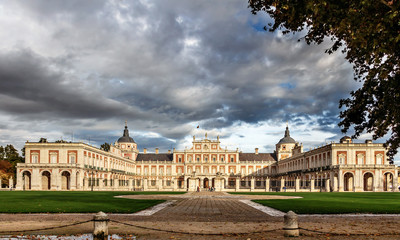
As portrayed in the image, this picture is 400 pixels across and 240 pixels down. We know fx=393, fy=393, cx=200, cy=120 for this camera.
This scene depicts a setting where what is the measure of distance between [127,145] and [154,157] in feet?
24.1

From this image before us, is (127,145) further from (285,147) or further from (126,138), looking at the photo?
(285,147)

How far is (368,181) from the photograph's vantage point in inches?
2323

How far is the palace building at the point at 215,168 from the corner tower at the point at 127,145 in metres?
0.33

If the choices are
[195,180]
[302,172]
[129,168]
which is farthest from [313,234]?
[129,168]

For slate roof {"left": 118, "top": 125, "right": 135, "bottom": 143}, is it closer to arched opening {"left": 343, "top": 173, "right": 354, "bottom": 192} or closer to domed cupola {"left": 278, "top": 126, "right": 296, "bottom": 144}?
domed cupola {"left": 278, "top": 126, "right": 296, "bottom": 144}

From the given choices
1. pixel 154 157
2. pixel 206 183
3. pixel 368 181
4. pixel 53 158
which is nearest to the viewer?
pixel 368 181

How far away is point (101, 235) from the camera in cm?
950

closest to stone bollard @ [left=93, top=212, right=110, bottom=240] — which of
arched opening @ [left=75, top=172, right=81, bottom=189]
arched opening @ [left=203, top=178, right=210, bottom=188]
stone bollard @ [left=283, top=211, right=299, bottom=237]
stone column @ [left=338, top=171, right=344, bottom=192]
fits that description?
stone bollard @ [left=283, top=211, right=299, bottom=237]

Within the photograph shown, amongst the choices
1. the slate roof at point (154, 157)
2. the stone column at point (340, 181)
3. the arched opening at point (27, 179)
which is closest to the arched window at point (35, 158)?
the arched opening at point (27, 179)

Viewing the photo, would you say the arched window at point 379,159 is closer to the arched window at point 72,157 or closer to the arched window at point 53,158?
the arched window at point 72,157

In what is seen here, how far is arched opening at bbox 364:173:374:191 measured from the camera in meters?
58.0

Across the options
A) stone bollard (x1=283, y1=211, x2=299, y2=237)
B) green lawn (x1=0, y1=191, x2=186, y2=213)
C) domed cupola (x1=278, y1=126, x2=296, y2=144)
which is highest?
domed cupola (x1=278, y1=126, x2=296, y2=144)

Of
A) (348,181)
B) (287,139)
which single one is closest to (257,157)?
(287,139)

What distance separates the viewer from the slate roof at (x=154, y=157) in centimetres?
9750
